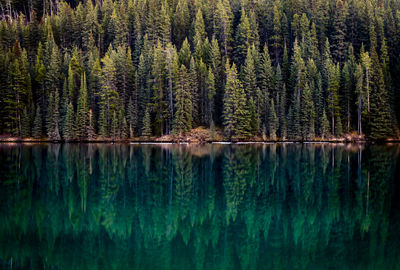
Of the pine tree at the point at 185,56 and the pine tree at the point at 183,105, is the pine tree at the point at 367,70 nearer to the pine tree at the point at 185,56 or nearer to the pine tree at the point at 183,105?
the pine tree at the point at 183,105

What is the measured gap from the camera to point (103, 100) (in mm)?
76812

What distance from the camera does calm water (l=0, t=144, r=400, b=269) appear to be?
1058cm

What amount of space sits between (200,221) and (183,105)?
2344 inches

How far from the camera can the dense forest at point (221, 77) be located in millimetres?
72438

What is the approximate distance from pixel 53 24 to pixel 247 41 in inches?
2159

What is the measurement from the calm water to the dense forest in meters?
48.6

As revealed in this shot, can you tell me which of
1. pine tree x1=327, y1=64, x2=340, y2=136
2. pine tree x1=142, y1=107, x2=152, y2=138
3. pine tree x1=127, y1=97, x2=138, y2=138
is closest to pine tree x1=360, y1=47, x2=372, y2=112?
pine tree x1=327, y1=64, x2=340, y2=136

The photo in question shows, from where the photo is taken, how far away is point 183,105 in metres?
73.1

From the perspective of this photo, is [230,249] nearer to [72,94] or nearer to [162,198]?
[162,198]

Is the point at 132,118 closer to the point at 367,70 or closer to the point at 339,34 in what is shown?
the point at 367,70

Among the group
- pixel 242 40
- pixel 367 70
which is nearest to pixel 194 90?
pixel 242 40

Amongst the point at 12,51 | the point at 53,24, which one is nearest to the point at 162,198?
the point at 12,51

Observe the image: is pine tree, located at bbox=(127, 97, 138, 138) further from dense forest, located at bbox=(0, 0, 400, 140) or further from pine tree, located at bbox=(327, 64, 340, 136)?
pine tree, located at bbox=(327, 64, 340, 136)

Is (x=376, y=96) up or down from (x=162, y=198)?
up
